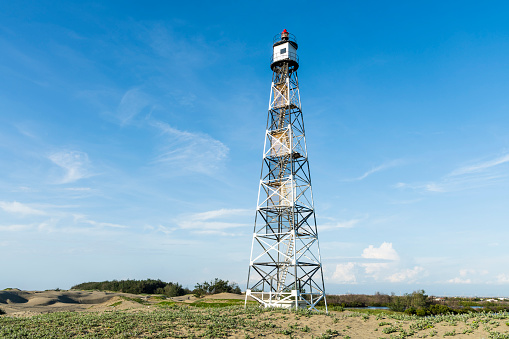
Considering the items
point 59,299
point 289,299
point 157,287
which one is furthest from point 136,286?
point 289,299

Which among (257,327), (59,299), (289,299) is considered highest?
(289,299)

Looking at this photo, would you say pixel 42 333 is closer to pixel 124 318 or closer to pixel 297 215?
pixel 124 318

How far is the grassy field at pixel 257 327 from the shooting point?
16453 millimetres

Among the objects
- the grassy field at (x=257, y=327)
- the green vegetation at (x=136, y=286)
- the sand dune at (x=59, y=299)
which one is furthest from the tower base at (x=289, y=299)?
the green vegetation at (x=136, y=286)

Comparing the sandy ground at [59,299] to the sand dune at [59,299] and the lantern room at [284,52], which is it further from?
the lantern room at [284,52]

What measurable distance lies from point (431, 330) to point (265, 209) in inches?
573

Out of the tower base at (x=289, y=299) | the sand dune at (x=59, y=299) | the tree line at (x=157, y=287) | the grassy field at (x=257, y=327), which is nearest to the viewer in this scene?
the grassy field at (x=257, y=327)

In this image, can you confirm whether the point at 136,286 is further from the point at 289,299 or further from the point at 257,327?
the point at 257,327

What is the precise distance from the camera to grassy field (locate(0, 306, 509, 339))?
54.0 ft

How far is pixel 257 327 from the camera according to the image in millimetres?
18859

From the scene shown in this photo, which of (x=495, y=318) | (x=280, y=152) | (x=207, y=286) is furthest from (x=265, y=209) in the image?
(x=207, y=286)

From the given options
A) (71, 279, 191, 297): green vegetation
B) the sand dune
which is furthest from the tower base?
(71, 279, 191, 297): green vegetation

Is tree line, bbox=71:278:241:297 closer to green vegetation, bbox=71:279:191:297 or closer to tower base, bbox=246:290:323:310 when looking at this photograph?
green vegetation, bbox=71:279:191:297

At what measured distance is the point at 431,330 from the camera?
1816 cm
